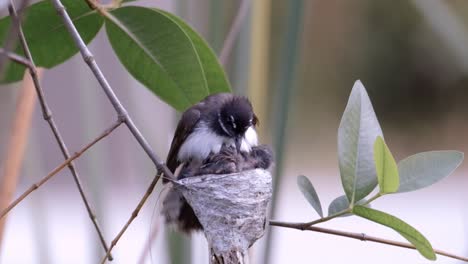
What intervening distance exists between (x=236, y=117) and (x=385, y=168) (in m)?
0.75

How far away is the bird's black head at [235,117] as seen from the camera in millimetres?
1590

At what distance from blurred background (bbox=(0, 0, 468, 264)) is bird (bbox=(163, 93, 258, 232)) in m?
0.05

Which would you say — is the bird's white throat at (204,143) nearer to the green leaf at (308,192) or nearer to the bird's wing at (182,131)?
the bird's wing at (182,131)

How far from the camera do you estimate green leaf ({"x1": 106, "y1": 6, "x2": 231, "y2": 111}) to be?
3.85 feet

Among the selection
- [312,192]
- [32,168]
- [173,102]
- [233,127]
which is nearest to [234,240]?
[312,192]

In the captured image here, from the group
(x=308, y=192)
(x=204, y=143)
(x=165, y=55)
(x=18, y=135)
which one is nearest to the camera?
(x=308, y=192)

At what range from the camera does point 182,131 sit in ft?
5.16

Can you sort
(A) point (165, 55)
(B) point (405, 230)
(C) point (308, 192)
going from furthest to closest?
1. (A) point (165, 55)
2. (C) point (308, 192)
3. (B) point (405, 230)

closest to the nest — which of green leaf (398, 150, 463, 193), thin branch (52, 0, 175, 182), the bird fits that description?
the bird

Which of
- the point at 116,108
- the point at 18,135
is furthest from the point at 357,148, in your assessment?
the point at 18,135

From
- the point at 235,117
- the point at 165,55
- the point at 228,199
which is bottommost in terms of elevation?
the point at 228,199

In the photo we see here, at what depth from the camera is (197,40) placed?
1.27 m

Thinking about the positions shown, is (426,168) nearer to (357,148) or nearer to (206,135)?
(357,148)

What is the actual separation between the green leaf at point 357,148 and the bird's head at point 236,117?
622mm
